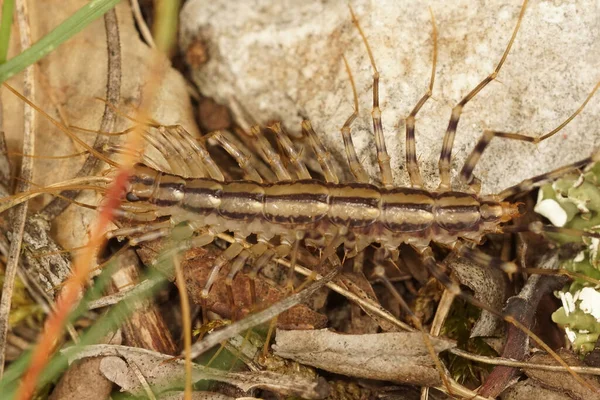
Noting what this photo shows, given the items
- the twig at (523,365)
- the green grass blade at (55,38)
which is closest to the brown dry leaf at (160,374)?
the twig at (523,365)

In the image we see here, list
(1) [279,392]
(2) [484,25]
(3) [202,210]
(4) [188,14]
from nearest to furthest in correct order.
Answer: (1) [279,392], (3) [202,210], (2) [484,25], (4) [188,14]

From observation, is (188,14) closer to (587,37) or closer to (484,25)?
(484,25)

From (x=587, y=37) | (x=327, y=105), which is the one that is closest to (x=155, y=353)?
(x=327, y=105)

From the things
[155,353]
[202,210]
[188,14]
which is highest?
[188,14]

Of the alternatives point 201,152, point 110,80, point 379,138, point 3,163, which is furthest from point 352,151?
point 3,163

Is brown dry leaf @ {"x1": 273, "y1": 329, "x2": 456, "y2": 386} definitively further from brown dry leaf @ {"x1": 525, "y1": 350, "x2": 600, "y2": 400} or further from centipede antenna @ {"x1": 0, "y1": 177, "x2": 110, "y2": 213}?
centipede antenna @ {"x1": 0, "y1": 177, "x2": 110, "y2": 213}

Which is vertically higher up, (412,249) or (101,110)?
(101,110)
